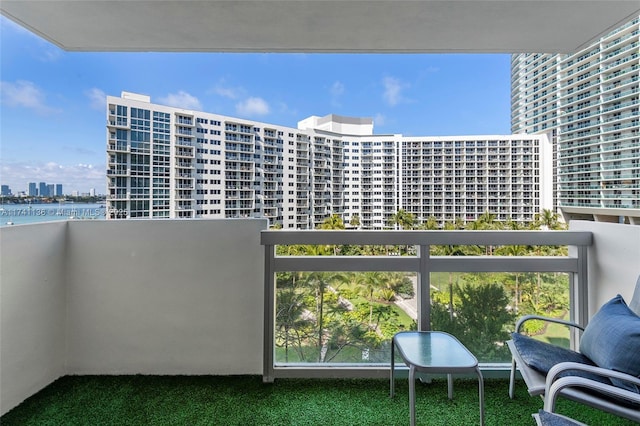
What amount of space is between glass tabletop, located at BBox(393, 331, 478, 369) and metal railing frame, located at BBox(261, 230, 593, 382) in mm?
414

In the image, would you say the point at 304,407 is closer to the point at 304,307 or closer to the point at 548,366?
the point at 304,307

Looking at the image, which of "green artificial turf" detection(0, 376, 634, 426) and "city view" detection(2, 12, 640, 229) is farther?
"city view" detection(2, 12, 640, 229)

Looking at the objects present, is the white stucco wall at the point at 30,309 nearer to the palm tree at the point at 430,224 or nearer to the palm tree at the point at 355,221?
the palm tree at the point at 355,221

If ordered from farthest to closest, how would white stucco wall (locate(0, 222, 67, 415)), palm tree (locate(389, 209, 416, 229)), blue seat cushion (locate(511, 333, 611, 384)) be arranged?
palm tree (locate(389, 209, 416, 229))
white stucco wall (locate(0, 222, 67, 415))
blue seat cushion (locate(511, 333, 611, 384))

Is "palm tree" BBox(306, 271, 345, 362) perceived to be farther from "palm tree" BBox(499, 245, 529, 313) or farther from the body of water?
the body of water

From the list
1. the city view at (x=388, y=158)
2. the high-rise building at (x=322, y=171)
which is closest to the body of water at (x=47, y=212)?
the city view at (x=388, y=158)

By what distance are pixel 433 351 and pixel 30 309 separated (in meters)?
2.84

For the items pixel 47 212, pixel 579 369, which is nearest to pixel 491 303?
pixel 579 369

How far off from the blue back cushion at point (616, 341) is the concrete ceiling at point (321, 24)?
1.90m

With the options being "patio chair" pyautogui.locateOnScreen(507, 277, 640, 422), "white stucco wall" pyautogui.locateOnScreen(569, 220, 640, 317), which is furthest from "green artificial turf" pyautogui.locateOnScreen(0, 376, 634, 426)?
"white stucco wall" pyautogui.locateOnScreen(569, 220, 640, 317)

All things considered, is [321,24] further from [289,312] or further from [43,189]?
[43,189]

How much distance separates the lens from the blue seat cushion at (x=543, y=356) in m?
1.57

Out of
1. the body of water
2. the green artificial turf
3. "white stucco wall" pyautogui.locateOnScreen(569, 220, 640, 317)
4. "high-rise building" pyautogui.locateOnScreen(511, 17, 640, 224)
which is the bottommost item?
the green artificial turf

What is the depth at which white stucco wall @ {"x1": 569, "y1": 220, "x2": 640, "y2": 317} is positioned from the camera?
6.66ft
